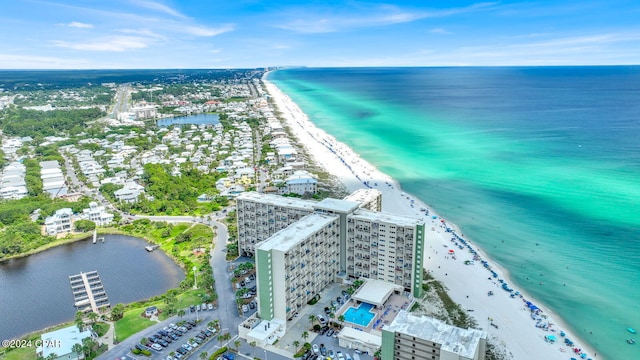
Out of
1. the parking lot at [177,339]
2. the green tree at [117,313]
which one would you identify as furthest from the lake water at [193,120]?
the parking lot at [177,339]

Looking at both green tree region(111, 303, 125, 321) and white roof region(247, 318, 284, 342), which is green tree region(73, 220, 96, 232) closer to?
green tree region(111, 303, 125, 321)

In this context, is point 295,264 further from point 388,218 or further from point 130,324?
point 130,324

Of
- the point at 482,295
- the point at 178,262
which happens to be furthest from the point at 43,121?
the point at 482,295

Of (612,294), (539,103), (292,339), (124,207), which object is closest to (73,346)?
(292,339)

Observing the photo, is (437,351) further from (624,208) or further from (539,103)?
(539,103)

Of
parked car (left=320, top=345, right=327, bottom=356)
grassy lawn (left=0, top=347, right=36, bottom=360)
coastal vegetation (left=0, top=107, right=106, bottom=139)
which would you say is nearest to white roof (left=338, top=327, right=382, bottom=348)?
parked car (left=320, top=345, right=327, bottom=356)
